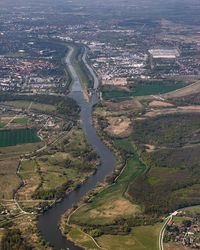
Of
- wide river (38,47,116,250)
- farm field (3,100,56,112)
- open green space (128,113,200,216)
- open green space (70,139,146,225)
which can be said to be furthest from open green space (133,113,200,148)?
farm field (3,100,56,112)

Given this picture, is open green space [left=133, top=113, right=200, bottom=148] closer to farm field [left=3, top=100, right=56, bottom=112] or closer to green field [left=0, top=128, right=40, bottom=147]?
green field [left=0, top=128, right=40, bottom=147]

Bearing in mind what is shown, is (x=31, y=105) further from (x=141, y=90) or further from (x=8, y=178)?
(x=8, y=178)

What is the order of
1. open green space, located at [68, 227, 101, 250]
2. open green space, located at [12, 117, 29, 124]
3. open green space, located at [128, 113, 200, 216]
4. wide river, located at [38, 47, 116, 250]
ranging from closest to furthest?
open green space, located at [68, 227, 101, 250] < wide river, located at [38, 47, 116, 250] < open green space, located at [128, 113, 200, 216] < open green space, located at [12, 117, 29, 124]

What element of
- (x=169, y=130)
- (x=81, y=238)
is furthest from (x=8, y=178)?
(x=169, y=130)

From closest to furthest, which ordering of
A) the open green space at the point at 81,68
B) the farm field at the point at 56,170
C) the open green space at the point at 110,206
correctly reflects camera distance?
1. the open green space at the point at 110,206
2. the farm field at the point at 56,170
3. the open green space at the point at 81,68

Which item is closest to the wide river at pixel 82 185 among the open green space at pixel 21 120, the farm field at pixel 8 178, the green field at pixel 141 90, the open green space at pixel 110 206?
the open green space at pixel 110 206

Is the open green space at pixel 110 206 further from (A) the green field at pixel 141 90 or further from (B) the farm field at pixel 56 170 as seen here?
(A) the green field at pixel 141 90

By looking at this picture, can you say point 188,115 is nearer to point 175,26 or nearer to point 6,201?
point 6,201

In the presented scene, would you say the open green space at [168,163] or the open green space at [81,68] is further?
the open green space at [81,68]
